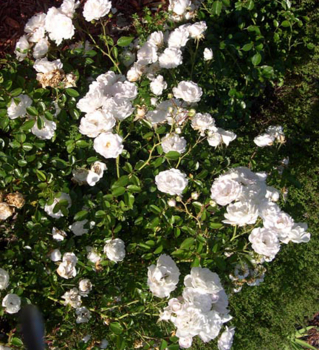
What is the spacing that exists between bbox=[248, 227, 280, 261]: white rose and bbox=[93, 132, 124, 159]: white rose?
626 mm

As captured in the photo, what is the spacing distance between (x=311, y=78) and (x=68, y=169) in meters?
1.95

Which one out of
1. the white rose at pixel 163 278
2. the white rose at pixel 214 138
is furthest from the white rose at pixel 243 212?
the white rose at pixel 214 138

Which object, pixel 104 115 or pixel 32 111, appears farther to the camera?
pixel 32 111

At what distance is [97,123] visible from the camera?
159 cm

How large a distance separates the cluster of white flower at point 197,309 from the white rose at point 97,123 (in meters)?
0.61

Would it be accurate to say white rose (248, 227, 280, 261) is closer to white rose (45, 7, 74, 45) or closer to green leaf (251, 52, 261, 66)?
green leaf (251, 52, 261, 66)

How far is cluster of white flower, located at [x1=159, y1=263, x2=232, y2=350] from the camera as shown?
1.51 m

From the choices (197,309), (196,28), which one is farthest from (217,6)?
(197,309)

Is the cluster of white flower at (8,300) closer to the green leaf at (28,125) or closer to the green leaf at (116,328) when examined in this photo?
the green leaf at (116,328)

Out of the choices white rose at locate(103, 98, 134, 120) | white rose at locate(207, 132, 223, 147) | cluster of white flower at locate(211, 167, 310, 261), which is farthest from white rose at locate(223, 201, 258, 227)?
white rose at locate(103, 98, 134, 120)

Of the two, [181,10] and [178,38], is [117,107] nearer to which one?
[178,38]

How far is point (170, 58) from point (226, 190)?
2.49 ft

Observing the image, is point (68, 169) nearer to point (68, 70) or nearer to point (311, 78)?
point (68, 70)

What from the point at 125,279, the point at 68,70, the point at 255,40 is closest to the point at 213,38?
the point at 255,40
